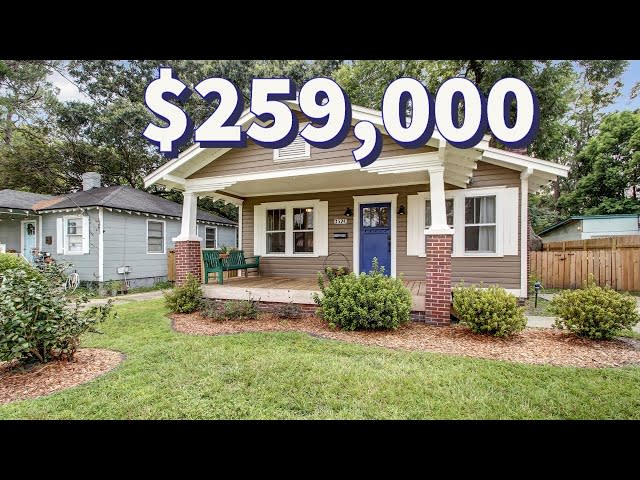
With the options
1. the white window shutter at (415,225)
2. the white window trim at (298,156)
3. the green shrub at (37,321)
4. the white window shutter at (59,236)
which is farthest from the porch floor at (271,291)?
the white window shutter at (59,236)

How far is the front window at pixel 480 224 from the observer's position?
7344 millimetres

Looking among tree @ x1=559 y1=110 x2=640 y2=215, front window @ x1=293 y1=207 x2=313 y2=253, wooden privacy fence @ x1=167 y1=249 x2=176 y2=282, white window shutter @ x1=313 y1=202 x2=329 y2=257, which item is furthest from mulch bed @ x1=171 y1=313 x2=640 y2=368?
tree @ x1=559 y1=110 x2=640 y2=215

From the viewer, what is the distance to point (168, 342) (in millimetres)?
4824

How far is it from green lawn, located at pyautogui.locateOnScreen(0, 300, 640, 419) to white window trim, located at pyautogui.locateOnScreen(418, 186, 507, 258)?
12.7ft

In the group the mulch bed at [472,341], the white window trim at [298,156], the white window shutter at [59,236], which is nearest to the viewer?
the mulch bed at [472,341]

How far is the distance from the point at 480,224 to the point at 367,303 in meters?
3.85

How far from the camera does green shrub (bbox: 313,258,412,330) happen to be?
5199 millimetres

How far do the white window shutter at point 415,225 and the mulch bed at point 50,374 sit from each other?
6.19 m

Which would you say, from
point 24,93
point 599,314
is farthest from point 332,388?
point 24,93

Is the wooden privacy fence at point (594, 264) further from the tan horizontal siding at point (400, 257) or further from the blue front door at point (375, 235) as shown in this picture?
the blue front door at point (375, 235)

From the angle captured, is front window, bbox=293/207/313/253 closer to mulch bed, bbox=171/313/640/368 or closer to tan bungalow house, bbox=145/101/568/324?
tan bungalow house, bbox=145/101/568/324

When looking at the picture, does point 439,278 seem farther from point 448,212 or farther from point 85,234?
point 85,234
